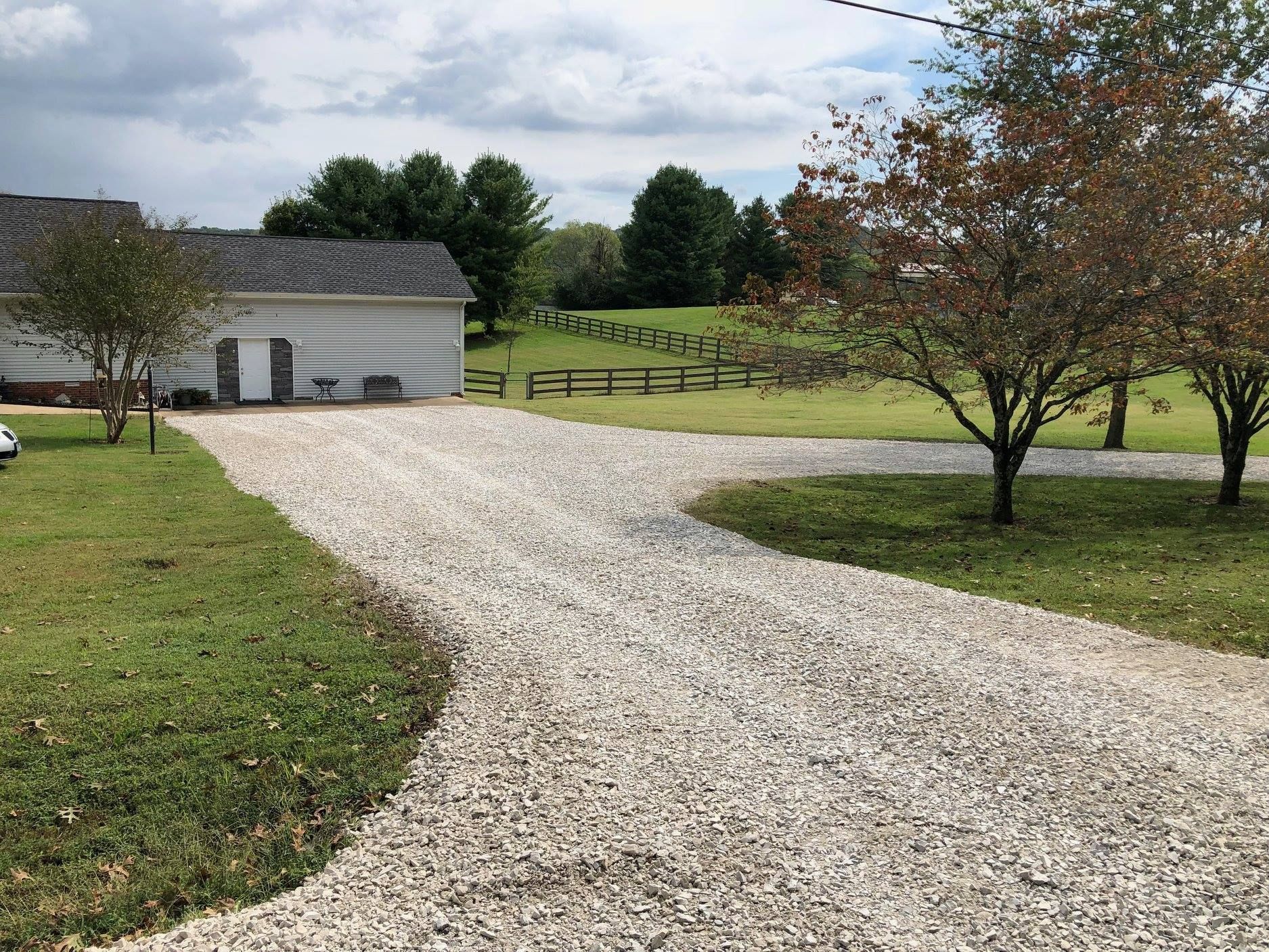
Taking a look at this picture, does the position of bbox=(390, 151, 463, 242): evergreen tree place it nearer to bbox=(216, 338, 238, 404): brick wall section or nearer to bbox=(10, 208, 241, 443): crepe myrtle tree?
bbox=(216, 338, 238, 404): brick wall section

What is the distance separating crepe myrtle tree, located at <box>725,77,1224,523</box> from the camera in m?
11.1

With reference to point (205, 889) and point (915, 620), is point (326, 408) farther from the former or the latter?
point (205, 889)

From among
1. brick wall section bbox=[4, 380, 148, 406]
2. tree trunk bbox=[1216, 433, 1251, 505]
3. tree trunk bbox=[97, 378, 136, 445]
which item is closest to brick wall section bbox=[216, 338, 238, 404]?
brick wall section bbox=[4, 380, 148, 406]

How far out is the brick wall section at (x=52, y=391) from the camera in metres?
25.3

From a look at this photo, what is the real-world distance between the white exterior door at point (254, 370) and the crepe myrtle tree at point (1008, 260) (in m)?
19.7

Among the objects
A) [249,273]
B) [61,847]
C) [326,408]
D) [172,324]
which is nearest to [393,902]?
[61,847]

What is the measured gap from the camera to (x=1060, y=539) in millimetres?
12109

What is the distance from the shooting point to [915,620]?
314 inches

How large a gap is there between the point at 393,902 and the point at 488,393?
95.1 ft

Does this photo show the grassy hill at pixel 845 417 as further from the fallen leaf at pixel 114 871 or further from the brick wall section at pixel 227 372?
the fallen leaf at pixel 114 871

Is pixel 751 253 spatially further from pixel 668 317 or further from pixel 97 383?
pixel 97 383

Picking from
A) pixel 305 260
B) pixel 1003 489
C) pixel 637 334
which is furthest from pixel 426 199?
pixel 1003 489

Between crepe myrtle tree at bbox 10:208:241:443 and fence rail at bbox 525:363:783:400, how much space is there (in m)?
13.4

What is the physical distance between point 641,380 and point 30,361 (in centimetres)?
2003
